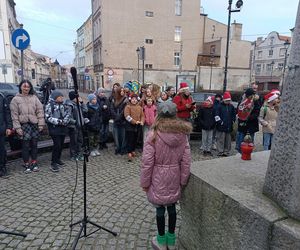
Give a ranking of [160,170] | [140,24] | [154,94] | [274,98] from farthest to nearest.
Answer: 1. [140,24]
2. [154,94]
3. [274,98]
4. [160,170]

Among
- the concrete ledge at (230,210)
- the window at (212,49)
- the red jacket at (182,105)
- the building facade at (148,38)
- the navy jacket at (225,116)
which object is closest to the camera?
the concrete ledge at (230,210)

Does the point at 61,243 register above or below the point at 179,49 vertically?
below

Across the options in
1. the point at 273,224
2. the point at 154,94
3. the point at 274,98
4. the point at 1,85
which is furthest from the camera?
the point at 1,85

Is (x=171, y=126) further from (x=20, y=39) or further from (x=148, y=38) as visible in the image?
(x=148, y=38)

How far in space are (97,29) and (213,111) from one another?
36.7 meters

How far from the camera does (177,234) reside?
10.7 feet

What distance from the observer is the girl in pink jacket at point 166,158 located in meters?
2.61

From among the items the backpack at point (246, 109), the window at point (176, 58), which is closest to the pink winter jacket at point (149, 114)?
the backpack at point (246, 109)

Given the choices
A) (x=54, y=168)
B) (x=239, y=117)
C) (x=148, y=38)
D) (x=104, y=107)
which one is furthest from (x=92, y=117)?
(x=148, y=38)

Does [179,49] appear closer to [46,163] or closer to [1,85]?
[1,85]

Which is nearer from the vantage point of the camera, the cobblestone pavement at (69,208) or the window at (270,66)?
the cobblestone pavement at (69,208)

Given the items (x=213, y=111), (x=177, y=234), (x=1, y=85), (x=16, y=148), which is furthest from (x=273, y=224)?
(x=1, y=85)

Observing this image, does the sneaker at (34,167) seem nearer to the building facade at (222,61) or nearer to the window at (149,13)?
the building facade at (222,61)

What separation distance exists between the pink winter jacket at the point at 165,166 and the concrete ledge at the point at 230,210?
0.14 metres
